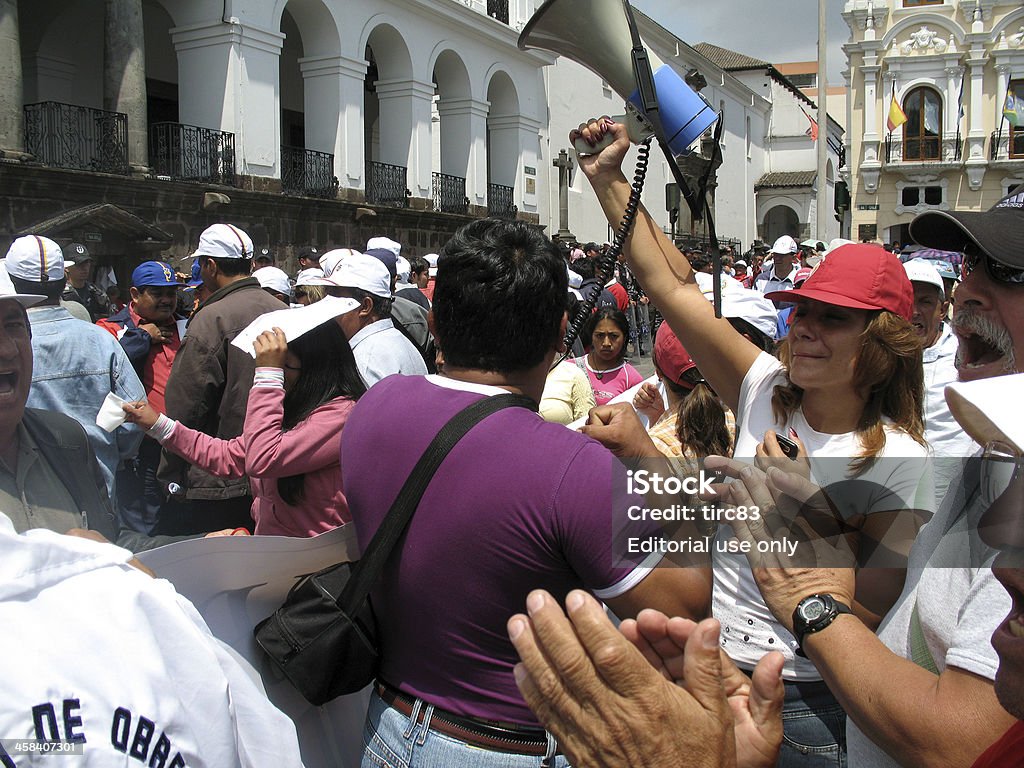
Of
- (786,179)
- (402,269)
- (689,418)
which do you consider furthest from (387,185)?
(786,179)

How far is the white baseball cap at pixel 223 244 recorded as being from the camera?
474cm

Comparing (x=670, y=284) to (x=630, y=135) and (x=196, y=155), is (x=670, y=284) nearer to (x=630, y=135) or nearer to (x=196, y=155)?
(x=630, y=135)

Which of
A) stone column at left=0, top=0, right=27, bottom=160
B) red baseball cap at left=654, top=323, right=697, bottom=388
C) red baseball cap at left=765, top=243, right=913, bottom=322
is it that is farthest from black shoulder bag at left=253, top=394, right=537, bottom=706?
stone column at left=0, top=0, right=27, bottom=160

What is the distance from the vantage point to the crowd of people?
1159mm

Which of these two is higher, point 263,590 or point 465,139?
point 465,139

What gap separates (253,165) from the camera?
14.5m

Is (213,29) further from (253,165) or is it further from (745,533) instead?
(745,533)

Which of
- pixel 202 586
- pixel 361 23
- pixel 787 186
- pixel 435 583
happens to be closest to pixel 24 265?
pixel 202 586

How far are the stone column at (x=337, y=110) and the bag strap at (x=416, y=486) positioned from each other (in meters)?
15.5

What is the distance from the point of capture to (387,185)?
1817cm

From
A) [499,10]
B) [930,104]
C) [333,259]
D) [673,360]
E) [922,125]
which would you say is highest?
[930,104]

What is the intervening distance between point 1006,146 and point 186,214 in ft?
121

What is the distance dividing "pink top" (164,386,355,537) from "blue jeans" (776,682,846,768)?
4.38ft

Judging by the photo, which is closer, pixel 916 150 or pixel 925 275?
pixel 925 275
